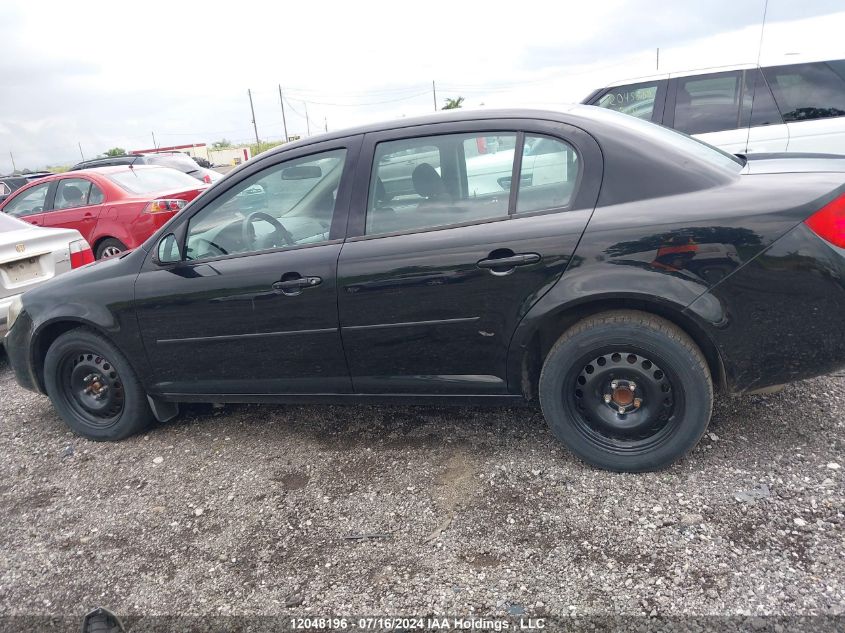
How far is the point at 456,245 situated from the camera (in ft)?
9.41

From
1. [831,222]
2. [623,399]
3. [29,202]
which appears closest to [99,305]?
[623,399]

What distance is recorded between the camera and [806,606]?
82.4 inches

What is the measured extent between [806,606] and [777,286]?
1189mm

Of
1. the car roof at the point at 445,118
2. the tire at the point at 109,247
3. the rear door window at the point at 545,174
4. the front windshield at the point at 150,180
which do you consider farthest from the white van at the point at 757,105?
the tire at the point at 109,247

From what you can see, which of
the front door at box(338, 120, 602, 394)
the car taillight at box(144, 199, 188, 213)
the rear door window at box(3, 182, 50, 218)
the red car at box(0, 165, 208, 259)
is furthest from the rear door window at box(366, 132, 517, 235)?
the rear door window at box(3, 182, 50, 218)

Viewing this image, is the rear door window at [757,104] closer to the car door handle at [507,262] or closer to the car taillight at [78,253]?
the car door handle at [507,262]

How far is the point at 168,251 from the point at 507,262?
74.4 inches

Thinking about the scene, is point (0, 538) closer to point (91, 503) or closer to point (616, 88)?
point (91, 503)

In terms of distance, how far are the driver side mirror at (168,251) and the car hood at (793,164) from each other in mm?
2872

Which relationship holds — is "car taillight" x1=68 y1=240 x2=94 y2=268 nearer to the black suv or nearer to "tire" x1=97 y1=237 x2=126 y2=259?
"tire" x1=97 y1=237 x2=126 y2=259

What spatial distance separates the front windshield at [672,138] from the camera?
288 centimetres

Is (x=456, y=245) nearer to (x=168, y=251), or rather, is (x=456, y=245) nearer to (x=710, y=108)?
(x=168, y=251)

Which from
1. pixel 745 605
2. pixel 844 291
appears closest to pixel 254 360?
pixel 745 605

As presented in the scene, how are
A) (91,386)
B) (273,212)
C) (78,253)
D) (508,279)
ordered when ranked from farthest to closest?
(78,253) → (91,386) → (273,212) → (508,279)
